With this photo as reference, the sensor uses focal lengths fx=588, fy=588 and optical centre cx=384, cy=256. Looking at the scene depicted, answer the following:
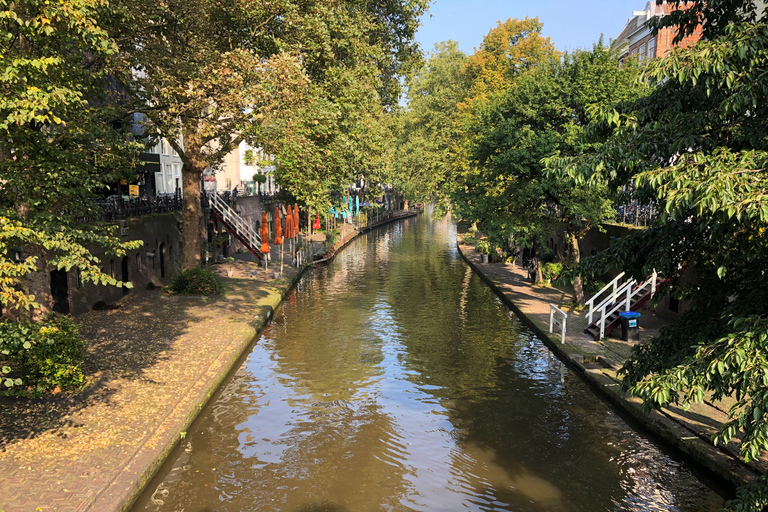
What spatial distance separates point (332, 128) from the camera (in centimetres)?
2273

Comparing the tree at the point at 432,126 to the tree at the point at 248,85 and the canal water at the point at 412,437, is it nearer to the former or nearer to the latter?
the tree at the point at 248,85

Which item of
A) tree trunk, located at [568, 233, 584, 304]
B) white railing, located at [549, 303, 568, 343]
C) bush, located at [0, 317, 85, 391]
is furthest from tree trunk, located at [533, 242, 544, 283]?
bush, located at [0, 317, 85, 391]

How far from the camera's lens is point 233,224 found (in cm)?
3678

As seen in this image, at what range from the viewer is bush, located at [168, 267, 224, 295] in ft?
80.3

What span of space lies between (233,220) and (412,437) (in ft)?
90.3

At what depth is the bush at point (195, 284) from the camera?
2448 cm

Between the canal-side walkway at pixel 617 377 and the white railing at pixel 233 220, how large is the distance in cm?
1505

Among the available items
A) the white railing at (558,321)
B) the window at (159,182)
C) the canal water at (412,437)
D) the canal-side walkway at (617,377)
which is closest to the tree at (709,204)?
the canal-side walkway at (617,377)

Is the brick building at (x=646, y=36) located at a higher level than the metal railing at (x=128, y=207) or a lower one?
higher

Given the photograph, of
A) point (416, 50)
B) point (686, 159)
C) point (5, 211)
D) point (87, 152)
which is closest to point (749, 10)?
point (686, 159)

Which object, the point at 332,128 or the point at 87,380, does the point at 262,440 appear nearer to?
the point at 87,380

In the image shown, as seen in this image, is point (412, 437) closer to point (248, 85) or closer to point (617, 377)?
point (617, 377)

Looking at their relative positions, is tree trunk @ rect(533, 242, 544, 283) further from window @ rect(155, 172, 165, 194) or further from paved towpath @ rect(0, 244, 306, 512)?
window @ rect(155, 172, 165, 194)

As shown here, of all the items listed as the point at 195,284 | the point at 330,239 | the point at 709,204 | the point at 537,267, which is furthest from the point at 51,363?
the point at 330,239
